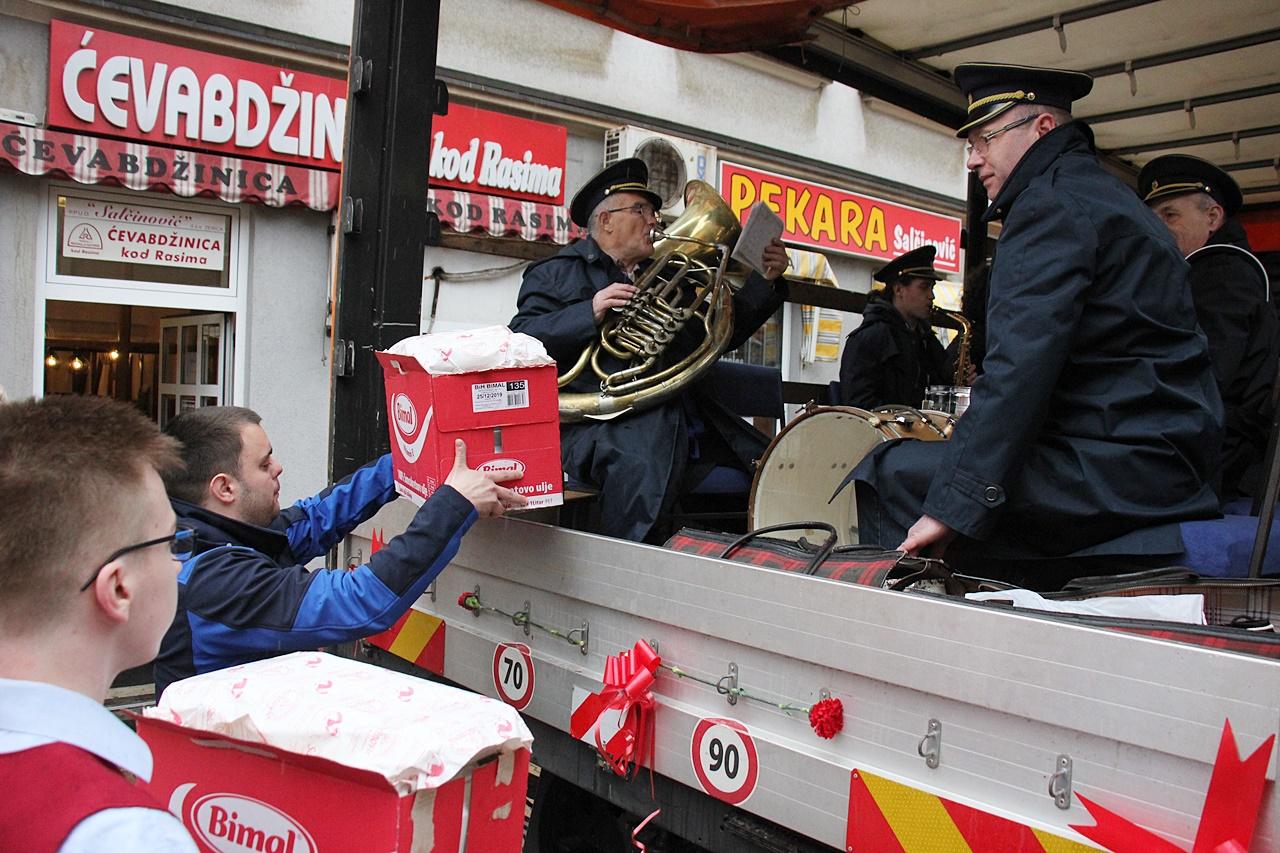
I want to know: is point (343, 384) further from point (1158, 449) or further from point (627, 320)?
point (1158, 449)

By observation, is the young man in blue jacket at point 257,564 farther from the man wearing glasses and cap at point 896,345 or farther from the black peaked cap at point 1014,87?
the man wearing glasses and cap at point 896,345

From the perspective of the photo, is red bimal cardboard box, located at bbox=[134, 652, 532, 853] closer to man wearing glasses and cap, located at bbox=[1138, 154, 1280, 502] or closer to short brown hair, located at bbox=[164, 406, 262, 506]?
short brown hair, located at bbox=[164, 406, 262, 506]

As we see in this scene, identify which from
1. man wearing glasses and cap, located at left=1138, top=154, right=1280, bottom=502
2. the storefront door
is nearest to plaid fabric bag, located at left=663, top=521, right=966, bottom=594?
man wearing glasses and cap, located at left=1138, top=154, right=1280, bottom=502

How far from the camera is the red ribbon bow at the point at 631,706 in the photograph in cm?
214

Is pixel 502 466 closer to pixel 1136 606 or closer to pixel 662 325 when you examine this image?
pixel 662 325

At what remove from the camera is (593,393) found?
→ 353 cm

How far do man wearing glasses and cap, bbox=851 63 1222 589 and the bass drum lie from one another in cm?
53

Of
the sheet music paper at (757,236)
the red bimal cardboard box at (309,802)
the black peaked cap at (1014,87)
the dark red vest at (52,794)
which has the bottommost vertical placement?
the red bimal cardboard box at (309,802)

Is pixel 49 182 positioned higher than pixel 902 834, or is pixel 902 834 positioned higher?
pixel 49 182

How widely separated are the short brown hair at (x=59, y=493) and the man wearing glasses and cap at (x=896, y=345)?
417 centimetres

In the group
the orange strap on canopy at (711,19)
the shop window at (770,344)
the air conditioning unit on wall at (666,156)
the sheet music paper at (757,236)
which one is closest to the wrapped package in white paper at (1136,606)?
the sheet music paper at (757,236)

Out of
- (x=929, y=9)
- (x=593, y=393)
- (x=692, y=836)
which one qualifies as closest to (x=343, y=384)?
(x=593, y=393)

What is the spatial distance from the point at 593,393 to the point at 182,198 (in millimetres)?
4994

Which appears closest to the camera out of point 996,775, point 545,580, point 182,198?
point 996,775
